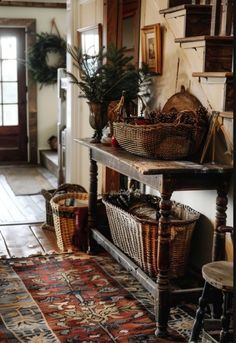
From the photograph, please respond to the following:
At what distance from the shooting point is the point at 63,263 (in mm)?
3912

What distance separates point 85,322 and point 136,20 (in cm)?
238

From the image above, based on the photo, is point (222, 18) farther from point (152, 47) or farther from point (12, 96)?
point (12, 96)

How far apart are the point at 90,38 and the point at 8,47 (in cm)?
321

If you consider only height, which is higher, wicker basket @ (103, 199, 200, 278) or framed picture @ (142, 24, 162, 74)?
framed picture @ (142, 24, 162, 74)

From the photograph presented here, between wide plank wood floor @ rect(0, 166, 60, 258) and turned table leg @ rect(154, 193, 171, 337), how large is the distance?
1515 mm

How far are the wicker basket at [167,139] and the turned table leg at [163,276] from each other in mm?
320

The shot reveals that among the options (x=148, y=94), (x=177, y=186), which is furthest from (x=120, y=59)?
(x=177, y=186)

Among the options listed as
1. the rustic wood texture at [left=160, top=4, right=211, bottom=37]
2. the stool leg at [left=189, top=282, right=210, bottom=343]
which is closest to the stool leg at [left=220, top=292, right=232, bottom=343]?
the stool leg at [left=189, top=282, right=210, bottom=343]

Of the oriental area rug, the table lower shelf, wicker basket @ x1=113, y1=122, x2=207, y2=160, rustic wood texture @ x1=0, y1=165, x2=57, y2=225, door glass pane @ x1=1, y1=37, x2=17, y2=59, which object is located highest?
door glass pane @ x1=1, y1=37, x2=17, y2=59

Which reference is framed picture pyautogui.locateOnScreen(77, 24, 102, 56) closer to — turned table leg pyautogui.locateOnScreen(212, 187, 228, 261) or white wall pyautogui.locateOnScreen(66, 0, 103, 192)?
white wall pyautogui.locateOnScreen(66, 0, 103, 192)

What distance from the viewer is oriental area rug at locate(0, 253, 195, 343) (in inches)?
112

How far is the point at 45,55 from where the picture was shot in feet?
26.0

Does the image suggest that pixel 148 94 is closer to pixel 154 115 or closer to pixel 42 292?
pixel 154 115

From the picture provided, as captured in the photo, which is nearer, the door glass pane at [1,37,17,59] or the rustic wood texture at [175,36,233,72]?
the rustic wood texture at [175,36,233,72]
